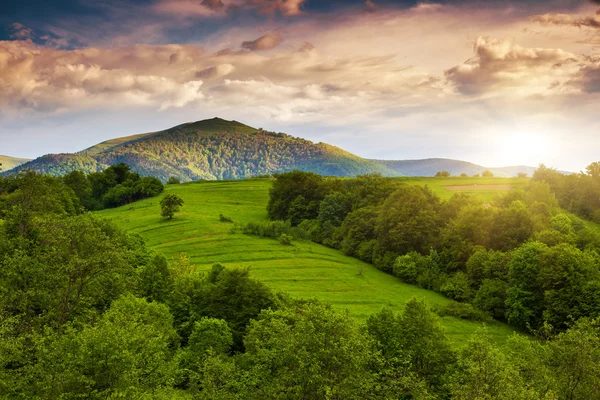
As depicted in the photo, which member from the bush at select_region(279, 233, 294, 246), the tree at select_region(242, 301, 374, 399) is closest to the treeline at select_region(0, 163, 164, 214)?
the bush at select_region(279, 233, 294, 246)

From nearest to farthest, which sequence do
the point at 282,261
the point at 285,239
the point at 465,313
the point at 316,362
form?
the point at 316,362
the point at 465,313
the point at 282,261
the point at 285,239

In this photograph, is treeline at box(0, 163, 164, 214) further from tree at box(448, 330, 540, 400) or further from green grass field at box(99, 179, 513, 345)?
tree at box(448, 330, 540, 400)

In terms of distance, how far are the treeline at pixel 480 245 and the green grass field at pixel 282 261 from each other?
406cm

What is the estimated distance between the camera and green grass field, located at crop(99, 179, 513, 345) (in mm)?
65081

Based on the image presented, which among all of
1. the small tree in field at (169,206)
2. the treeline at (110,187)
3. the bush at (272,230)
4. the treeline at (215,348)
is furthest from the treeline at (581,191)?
the treeline at (110,187)

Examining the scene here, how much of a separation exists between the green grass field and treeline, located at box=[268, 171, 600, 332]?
13.3 ft

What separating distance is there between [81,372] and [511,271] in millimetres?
62858

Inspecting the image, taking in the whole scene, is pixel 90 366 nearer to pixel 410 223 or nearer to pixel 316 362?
pixel 316 362

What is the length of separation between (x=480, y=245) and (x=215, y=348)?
192 feet

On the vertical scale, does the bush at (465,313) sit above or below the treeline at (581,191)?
below

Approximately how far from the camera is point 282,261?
8556 cm

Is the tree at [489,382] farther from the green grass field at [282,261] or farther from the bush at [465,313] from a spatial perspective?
the bush at [465,313]

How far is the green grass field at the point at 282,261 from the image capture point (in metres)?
65.1

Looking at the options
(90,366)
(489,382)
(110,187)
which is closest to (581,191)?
(489,382)
